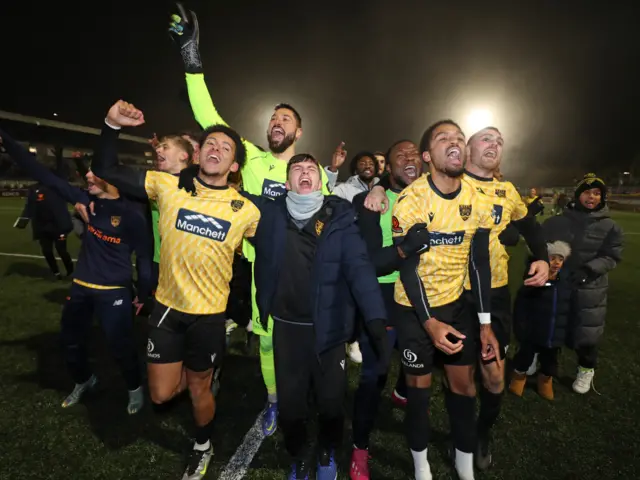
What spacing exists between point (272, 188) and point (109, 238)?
169 cm

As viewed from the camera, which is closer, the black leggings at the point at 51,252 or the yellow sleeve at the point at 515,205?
the yellow sleeve at the point at 515,205

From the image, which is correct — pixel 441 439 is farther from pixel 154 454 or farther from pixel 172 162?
pixel 172 162

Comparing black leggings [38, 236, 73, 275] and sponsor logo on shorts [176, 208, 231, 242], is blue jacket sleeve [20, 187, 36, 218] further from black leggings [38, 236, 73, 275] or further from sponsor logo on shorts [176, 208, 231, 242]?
sponsor logo on shorts [176, 208, 231, 242]

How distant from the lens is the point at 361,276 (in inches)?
103

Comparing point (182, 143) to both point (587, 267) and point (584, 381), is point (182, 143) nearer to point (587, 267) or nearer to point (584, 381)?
point (587, 267)

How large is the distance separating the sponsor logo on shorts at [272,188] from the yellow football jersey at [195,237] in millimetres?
885

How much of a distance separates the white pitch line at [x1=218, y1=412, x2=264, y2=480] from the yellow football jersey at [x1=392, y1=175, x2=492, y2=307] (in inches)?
75.3

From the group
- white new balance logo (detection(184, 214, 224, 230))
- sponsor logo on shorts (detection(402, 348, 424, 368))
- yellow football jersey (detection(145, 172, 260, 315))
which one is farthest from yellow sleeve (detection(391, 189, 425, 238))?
white new balance logo (detection(184, 214, 224, 230))

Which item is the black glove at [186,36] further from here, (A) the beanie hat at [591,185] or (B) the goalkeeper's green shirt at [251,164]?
(A) the beanie hat at [591,185]

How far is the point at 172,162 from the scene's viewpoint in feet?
12.2

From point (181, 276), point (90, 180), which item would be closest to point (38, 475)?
point (181, 276)

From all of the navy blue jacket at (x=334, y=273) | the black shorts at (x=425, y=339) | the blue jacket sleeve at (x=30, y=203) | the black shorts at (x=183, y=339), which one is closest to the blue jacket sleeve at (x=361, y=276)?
the navy blue jacket at (x=334, y=273)

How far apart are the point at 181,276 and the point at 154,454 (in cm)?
169

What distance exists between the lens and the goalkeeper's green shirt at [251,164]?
3.85 metres
